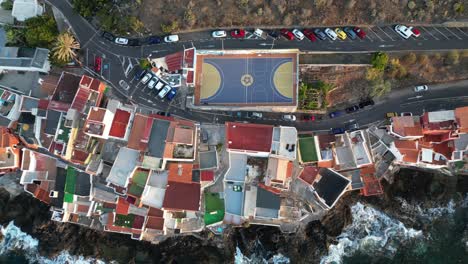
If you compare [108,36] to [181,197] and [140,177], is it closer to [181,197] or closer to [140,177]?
[140,177]

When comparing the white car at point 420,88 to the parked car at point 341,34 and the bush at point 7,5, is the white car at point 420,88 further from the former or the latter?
the bush at point 7,5

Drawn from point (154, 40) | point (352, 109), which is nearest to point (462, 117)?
point (352, 109)

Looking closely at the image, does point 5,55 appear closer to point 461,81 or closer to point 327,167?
point 327,167

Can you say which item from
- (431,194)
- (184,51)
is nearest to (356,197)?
(431,194)

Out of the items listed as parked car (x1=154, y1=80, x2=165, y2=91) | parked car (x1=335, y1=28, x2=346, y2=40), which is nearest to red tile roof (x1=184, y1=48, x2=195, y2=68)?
parked car (x1=154, y1=80, x2=165, y2=91)

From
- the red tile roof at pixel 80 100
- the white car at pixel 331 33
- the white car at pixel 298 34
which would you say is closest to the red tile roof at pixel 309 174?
the white car at pixel 298 34

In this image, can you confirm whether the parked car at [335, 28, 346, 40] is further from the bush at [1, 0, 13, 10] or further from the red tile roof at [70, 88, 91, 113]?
the bush at [1, 0, 13, 10]
